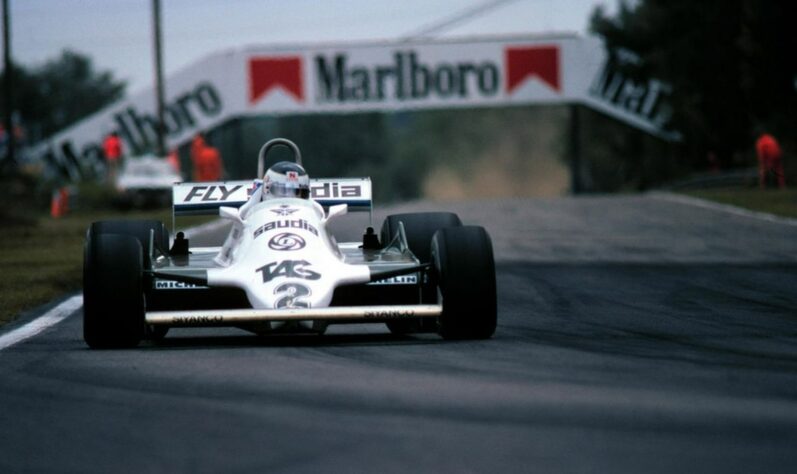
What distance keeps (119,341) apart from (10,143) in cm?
4023

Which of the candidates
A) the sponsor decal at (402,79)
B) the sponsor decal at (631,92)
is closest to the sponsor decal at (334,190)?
the sponsor decal at (402,79)

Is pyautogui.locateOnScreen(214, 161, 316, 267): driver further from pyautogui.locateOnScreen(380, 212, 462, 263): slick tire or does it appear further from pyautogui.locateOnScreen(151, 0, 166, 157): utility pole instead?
pyautogui.locateOnScreen(151, 0, 166, 157): utility pole

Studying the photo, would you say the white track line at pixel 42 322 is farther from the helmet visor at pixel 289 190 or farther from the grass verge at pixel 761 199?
the grass verge at pixel 761 199

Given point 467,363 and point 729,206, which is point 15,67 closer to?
point 729,206

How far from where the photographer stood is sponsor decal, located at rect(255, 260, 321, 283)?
35.2 feet

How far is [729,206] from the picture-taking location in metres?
35.9

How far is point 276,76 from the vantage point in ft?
182

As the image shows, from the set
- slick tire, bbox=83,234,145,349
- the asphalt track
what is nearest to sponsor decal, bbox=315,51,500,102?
the asphalt track

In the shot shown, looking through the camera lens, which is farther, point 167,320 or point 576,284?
point 576,284

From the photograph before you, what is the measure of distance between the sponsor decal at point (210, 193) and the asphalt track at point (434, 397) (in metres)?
0.93

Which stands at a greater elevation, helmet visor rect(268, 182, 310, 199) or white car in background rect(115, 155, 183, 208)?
helmet visor rect(268, 182, 310, 199)

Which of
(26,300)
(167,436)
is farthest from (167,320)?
(26,300)

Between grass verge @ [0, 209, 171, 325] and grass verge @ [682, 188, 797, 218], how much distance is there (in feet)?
36.8

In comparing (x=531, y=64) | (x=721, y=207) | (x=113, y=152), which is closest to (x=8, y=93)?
(x=113, y=152)
